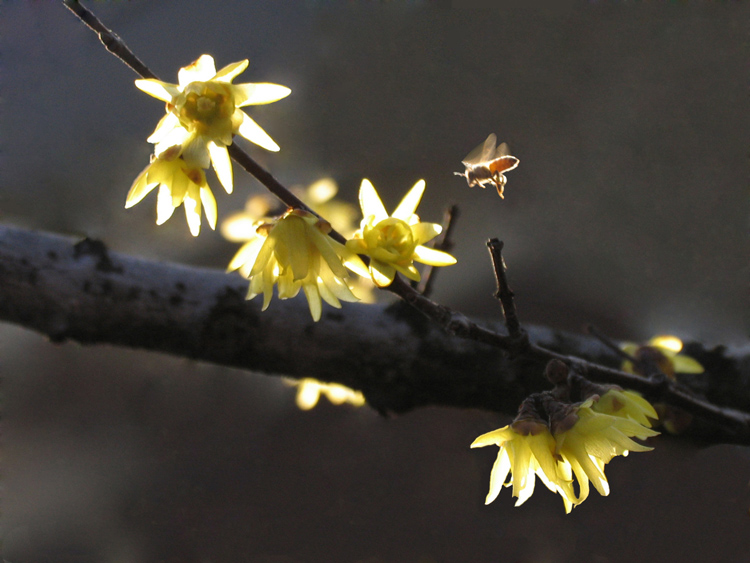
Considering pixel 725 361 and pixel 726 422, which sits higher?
pixel 725 361

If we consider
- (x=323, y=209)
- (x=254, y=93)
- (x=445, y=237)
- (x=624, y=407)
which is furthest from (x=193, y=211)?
(x=323, y=209)

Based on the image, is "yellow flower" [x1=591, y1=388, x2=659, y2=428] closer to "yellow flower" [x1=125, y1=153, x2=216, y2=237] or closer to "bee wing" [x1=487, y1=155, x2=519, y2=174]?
"bee wing" [x1=487, y1=155, x2=519, y2=174]

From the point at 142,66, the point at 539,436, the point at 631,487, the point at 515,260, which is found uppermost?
the point at 515,260

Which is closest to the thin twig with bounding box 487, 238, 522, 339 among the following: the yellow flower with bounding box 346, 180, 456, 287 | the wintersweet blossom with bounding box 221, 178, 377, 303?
the yellow flower with bounding box 346, 180, 456, 287

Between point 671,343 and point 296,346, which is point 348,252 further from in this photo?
point 671,343

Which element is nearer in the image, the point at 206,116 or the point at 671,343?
the point at 206,116

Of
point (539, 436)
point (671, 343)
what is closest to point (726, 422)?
point (671, 343)
